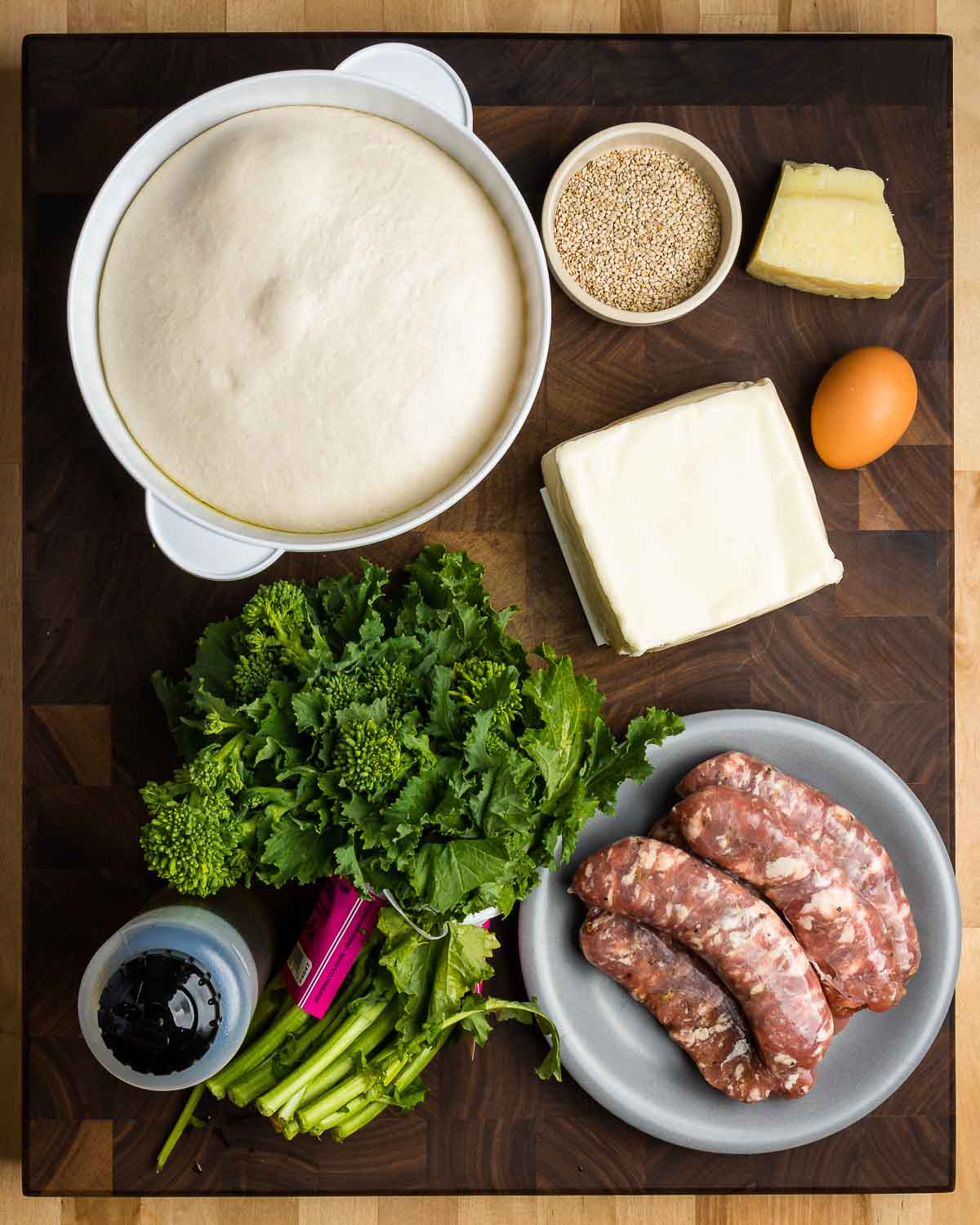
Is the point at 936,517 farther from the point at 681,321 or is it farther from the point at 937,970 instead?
the point at 937,970

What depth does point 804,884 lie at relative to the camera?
3.45ft

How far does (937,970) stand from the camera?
109 cm

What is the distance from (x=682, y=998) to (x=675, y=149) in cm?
86

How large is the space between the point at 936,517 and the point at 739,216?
37 cm

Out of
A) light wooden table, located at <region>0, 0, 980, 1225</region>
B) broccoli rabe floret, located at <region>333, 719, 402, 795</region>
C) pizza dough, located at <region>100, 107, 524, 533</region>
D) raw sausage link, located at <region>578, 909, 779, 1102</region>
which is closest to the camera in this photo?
pizza dough, located at <region>100, 107, 524, 533</region>

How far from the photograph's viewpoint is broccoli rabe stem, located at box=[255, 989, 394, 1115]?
1.04 m

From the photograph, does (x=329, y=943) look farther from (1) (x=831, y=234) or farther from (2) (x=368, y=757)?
(1) (x=831, y=234)

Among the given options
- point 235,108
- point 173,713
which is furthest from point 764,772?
point 235,108

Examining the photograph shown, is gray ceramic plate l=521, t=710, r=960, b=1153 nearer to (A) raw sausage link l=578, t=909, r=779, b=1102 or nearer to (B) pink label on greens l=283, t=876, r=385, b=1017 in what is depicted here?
(A) raw sausage link l=578, t=909, r=779, b=1102

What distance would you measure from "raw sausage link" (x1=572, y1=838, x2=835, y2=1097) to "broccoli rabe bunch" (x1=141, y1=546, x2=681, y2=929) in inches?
4.1

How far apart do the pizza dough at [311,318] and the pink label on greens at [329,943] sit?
0.42 m

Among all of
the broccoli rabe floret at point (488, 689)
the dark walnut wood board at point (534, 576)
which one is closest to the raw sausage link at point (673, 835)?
the dark walnut wood board at point (534, 576)

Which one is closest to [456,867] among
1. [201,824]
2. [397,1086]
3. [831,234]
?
[201,824]

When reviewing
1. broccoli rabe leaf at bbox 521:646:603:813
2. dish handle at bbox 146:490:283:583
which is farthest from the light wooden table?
broccoli rabe leaf at bbox 521:646:603:813
